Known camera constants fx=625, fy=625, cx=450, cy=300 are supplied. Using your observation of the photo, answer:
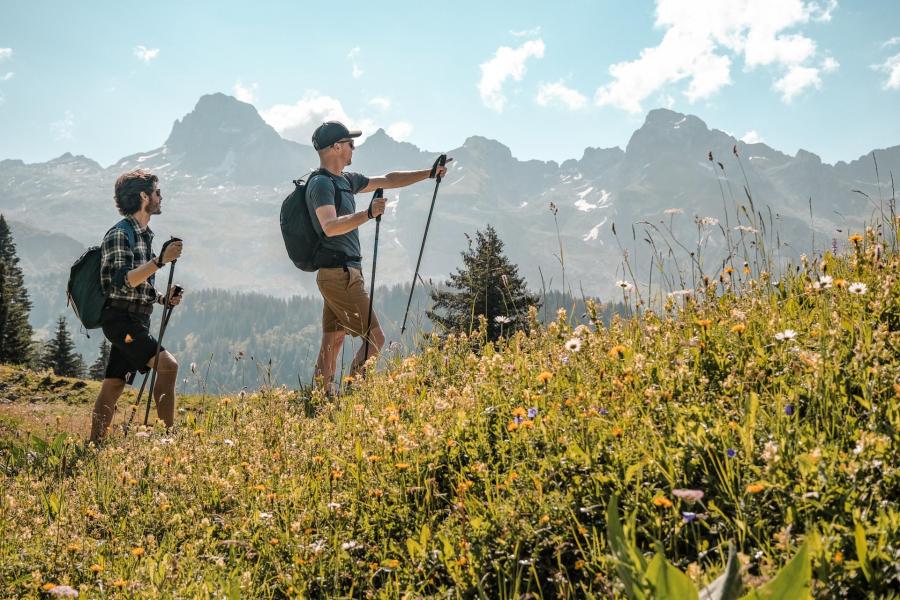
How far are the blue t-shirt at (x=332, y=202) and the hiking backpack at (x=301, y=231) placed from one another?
0.22ft

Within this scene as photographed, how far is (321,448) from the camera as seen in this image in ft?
14.3

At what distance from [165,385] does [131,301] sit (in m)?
1.08

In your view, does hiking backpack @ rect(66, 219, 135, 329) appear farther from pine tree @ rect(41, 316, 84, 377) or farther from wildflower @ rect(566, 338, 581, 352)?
pine tree @ rect(41, 316, 84, 377)

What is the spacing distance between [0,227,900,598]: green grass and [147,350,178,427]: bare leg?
2.59 meters

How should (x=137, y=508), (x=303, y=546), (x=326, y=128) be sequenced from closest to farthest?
(x=303, y=546), (x=137, y=508), (x=326, y=128)

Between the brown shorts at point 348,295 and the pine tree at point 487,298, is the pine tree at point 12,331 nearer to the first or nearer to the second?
the pine tree at point 487,298

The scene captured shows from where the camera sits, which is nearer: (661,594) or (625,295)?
(661,594)

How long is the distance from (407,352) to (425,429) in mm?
2909

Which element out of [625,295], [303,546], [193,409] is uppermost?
[625,295]

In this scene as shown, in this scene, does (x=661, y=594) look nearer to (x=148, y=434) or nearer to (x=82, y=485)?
(x=82, y=485)

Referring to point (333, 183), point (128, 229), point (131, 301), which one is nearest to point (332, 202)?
point (333, 183)

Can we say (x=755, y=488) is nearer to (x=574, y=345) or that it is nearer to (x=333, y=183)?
(x=574, y=345)

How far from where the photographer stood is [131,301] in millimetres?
7418

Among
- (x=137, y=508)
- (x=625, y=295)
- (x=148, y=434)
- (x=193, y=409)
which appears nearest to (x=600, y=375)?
(x=625, y=295)
